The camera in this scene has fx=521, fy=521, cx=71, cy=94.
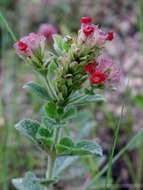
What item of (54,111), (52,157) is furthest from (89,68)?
(52,157)

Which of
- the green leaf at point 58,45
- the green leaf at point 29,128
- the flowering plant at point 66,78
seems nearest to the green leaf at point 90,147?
the flowering plant at point 66,78

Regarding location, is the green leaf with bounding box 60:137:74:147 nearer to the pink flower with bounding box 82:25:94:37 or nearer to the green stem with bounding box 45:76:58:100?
the green stem with bounding box 45:76:58:100

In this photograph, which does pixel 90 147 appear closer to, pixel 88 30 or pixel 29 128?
pixel 29 128

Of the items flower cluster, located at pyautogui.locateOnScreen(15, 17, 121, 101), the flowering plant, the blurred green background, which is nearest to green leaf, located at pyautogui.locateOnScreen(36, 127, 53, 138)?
the flowering plant

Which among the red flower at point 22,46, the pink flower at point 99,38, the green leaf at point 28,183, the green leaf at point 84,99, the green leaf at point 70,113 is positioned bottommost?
the green leaf at point 28,183

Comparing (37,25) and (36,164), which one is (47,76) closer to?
(36,164)

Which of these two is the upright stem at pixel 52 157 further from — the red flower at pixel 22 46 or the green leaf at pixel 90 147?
the red flower at pixel 22 46
